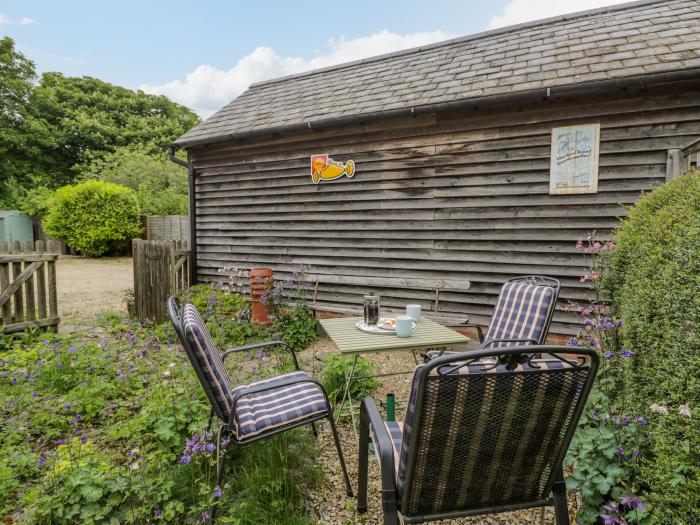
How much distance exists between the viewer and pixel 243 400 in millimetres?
Answer: 2248

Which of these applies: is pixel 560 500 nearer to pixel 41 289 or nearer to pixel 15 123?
pixel 41 289

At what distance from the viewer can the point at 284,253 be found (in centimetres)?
630

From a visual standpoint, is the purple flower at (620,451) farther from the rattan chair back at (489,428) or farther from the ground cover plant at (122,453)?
the ground cover plant at (122,453)

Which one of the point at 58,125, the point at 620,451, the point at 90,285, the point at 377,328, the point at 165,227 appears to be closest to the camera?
the point at 620,451

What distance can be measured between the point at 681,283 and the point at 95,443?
3313 mm

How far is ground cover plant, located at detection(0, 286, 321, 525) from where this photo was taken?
1.80 metres

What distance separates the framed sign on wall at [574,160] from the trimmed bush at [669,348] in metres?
2.31

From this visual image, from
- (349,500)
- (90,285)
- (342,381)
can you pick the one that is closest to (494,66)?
(342,381)

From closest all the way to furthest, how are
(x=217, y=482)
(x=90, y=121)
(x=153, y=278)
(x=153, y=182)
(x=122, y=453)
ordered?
1. (x=217, y=482)
2. (x=122, y=453)
3. (x=153, y=278)
4. (x=153, y=182)
5. (x=90, y=121)

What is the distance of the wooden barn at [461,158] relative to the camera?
13.4ft

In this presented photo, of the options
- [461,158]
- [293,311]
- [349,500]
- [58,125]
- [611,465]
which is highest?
[58,125]

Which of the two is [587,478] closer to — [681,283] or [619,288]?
[681,283]

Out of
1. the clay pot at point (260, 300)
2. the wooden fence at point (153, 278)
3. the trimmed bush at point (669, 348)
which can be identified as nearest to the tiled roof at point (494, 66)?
the wooden fence at point (153, 278)

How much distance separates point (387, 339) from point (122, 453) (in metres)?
1.82
